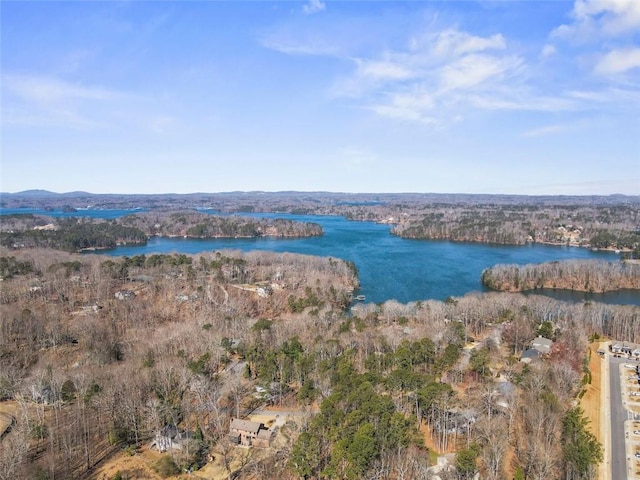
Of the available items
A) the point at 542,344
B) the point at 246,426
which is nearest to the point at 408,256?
the point at 542,344

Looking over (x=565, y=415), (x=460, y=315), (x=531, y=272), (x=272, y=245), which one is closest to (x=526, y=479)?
(x=565, y=415)

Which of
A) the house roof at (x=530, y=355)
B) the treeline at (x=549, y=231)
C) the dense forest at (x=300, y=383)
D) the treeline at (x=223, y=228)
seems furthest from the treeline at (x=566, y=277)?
the treeline at (x=223, y=228)

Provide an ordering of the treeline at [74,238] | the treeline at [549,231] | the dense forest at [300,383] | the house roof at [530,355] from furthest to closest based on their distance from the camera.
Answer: the treeline at [549,231] → the treeline at [74,238] → the house roof at [530,355] → the dense forest at [300,383]

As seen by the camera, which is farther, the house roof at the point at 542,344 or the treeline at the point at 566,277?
the treeline at the point at 566,277

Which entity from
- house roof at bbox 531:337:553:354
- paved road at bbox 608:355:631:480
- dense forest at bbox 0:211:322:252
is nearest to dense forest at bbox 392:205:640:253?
dense forest at bbox 0:211:322:252

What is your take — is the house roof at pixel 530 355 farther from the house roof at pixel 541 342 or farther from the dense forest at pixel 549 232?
the dense forest at pixel 549 232

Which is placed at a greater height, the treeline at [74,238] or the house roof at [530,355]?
the treeline at [74,238]

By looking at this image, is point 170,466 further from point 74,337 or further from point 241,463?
point 74,337
